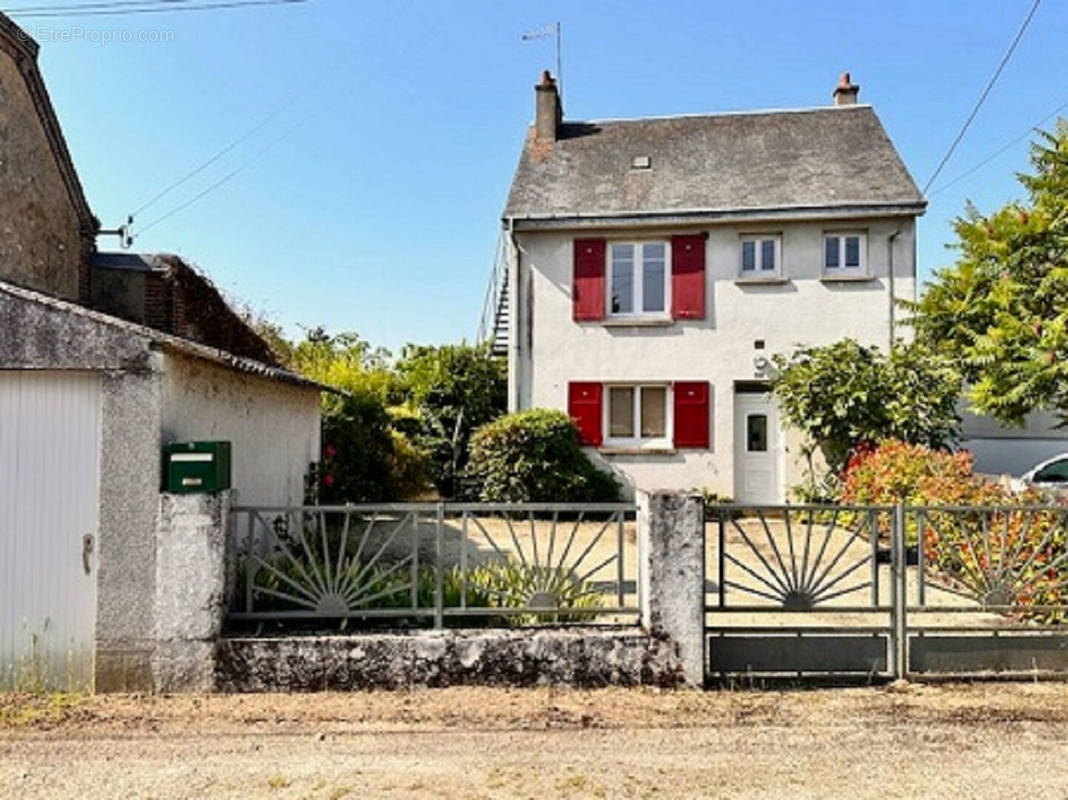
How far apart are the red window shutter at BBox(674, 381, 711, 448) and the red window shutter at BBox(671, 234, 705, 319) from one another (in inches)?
58.0

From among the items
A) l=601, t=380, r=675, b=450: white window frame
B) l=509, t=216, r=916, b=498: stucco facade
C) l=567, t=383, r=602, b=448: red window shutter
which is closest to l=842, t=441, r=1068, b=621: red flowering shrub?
l=509, t=216, r=916, b=498: stucco facade

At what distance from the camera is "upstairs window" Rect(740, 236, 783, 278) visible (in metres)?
14.2

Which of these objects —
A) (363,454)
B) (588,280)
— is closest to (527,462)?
(363,454)

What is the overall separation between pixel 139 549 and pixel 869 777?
474 centimetres

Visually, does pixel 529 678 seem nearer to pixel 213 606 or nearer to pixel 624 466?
pixel 213 606

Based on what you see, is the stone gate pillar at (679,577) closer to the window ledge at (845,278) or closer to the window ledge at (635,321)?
the window ledge at (635,321)

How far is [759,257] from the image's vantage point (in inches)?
563

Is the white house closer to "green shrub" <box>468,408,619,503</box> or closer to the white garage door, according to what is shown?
"green shrub" <box>468,408,619,503</box>

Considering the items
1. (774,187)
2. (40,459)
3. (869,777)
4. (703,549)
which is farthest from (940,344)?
(40,459)

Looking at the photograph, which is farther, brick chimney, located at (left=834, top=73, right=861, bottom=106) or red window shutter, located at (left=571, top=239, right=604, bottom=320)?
brick chimney, located at (left=834, top=73, right=861, bottom=106)

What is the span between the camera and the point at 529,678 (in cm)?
492

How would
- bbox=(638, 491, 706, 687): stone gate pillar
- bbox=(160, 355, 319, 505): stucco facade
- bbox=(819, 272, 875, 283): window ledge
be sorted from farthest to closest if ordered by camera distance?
bbox=(819, 272, 875, 283): window ledge, bbox=(160, 355, 319, 505): stucco facade, bbox=(638, 491, 706, 687): stone gate pillar

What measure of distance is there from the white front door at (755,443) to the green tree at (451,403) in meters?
5.33

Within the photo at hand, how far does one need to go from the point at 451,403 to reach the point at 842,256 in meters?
8.82
